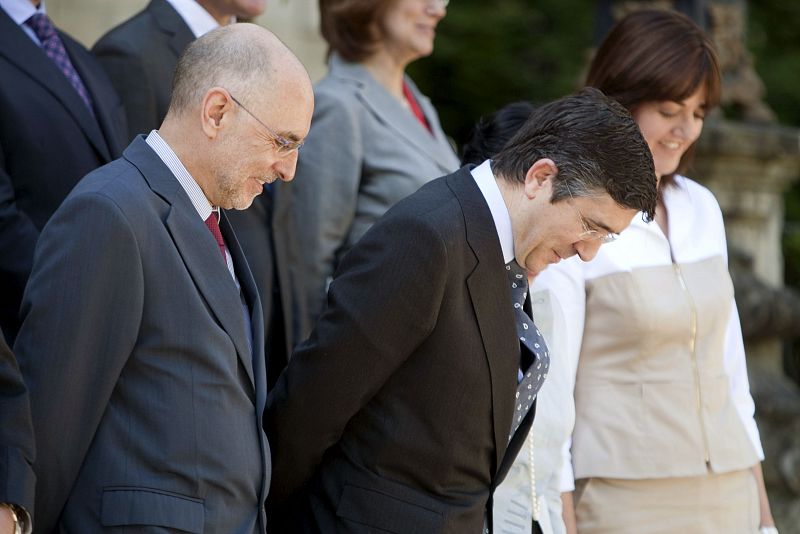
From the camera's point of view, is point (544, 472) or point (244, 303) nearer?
point (244, 303)

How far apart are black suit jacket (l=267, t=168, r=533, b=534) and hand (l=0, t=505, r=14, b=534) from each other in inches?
28.8

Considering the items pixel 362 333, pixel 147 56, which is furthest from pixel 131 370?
pixel 147 56

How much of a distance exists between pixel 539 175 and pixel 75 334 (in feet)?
3.60

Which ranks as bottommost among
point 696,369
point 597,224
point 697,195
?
point 696,369

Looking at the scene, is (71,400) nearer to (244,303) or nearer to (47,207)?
(244,303)

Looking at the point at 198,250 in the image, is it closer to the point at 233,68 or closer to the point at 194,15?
the point at 233,68

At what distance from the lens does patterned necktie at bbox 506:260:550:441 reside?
3.11m

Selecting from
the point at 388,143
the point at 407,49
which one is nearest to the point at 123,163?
the point at 388,143

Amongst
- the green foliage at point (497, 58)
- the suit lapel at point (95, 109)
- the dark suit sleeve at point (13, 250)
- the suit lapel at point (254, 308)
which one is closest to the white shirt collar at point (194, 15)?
the suit lapel at point (95, 109)

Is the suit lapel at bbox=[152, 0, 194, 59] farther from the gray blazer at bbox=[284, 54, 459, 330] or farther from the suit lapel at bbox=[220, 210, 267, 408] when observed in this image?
the suit lapel at bbox=[220, 210, 267, 408]

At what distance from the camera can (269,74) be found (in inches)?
109

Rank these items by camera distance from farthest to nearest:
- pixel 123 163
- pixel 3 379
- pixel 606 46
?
pixel 606 46 → pixel 123 163 → pixel 3 379

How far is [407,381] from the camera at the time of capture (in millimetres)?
2938

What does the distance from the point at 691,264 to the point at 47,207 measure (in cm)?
183
